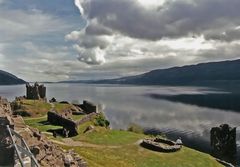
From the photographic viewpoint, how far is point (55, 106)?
142375 millimetres

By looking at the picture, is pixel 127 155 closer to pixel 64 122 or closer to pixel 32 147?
pixel 32 147

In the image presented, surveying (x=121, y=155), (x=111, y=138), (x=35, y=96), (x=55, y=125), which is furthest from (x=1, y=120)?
(x=35, y=96)

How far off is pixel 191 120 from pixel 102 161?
474 feet

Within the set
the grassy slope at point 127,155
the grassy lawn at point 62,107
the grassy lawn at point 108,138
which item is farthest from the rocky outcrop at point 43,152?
the grassy lawn at point 62,107

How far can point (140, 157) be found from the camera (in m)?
62.9

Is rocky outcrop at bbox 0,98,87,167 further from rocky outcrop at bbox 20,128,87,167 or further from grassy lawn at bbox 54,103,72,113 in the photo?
grassy lawn at bbox 54,103,72,113

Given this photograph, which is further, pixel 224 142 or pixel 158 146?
pixel 224 142

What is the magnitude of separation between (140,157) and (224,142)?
151ft

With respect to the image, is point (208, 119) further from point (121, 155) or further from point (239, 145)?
point (121, 155)

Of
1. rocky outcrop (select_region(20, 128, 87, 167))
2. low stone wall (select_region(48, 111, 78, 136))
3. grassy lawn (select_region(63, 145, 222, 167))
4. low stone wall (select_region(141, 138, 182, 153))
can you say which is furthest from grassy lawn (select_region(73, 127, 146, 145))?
rocky outcrop (select_region(20, 128, 87, 167))

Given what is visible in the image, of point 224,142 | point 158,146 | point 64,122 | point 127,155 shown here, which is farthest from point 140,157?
point 224,142

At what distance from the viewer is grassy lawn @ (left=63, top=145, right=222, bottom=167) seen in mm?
56031

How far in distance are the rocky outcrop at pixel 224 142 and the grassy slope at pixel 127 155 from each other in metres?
31.8

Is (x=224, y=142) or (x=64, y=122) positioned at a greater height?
(x=64, y=122)
